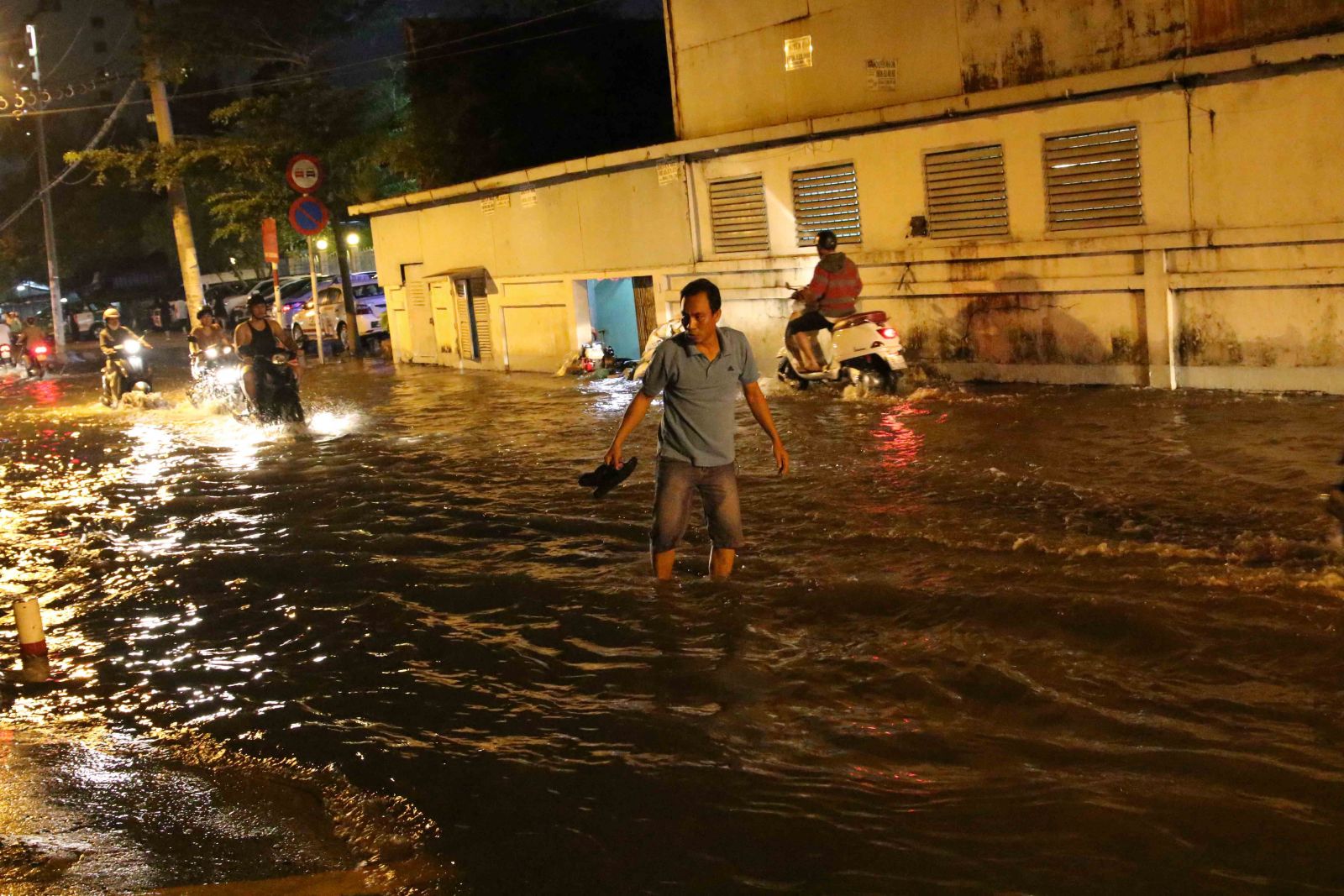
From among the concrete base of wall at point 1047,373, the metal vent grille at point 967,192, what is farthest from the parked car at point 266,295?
the concrete base of wall at point 1047,373

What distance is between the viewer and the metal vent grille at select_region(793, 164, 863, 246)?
15523 millimetres

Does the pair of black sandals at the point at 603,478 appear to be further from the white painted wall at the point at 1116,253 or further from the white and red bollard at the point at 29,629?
the white painted wall at the point at 1116,253

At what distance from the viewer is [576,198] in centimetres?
2005

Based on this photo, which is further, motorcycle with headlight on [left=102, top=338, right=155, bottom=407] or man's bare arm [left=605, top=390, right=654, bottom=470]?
motorcycle with headlight on [left=102, top=338, right=155, bottom=407]

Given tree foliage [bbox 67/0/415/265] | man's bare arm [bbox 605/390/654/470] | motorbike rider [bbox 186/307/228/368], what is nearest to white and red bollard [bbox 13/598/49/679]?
man's bare arm [bbox 605/390/654/470]

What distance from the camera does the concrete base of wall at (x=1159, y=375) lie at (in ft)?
38.3

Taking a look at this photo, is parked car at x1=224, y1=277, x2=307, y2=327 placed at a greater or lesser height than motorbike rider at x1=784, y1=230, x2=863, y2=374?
greater

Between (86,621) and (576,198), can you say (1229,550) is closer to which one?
(86,621)

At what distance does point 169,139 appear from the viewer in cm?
2986

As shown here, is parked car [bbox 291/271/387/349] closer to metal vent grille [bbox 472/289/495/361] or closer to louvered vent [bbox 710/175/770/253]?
metal vent grille [bbox 472/289/495/361]

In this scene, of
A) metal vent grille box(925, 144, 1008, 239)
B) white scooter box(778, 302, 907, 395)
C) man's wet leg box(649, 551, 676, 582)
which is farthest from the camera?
white scooter box(778, 302, 907, 395)

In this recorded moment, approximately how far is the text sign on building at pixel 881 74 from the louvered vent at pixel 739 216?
2.08m

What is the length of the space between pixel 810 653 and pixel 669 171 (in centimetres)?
1274

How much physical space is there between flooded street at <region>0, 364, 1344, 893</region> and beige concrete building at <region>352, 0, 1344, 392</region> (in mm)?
1199
